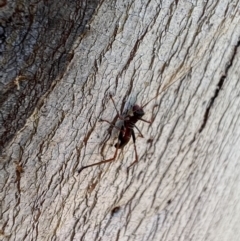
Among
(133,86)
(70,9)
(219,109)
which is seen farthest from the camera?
(219,109)

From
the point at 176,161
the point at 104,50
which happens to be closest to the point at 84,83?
the point at 104,50

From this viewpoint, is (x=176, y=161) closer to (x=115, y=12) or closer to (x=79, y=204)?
(x=79, y=204)

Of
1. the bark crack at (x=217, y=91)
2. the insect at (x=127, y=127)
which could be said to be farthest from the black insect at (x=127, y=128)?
the bark crack at (x=217, y=91)

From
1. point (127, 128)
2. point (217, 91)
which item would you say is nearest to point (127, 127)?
point (127, 128)

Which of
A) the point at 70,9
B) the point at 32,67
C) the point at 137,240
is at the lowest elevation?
the point at 137,240

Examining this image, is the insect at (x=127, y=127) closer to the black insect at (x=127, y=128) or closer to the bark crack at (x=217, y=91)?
the black insect at (x=127, y=128)

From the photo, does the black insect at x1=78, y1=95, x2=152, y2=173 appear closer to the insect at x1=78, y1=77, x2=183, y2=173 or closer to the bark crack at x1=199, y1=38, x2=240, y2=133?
the insect at x1=78, y1=77, x2=183, y2=173

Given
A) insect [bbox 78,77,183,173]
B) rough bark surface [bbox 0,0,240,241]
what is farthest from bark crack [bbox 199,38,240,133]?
insect [bbox 78,77,183,173]

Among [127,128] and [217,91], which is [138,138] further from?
[217,91]
